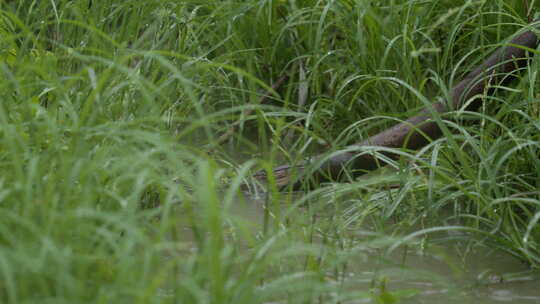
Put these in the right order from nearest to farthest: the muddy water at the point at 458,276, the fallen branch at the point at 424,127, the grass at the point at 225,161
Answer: the grass at the point at 225,161, the muddy water at the point at 458,276, the fallen branch at the point at 424,127

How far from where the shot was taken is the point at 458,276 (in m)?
2.37

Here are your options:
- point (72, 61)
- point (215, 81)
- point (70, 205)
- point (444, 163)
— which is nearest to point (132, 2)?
point (72, 61)

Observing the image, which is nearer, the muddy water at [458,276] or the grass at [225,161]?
the grass at [225,161]

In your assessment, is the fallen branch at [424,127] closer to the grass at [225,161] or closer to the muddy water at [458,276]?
the grass at [225,161]

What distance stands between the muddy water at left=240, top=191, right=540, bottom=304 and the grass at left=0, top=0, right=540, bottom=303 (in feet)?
0.15

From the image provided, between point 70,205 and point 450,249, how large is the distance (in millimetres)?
1219

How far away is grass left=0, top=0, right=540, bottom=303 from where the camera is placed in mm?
1578

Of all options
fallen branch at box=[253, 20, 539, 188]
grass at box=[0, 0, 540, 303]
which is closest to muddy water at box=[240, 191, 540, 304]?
grass at box=[0, 0, 540, 303]

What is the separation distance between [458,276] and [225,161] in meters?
0.63

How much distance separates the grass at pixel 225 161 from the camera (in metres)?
1.58

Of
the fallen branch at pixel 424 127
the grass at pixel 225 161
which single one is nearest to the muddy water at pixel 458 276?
the grass at pixel 225 161

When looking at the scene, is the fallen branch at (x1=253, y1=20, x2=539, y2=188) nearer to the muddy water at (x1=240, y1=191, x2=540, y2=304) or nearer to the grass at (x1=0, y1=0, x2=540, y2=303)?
the grass at (x1=0, y1=0, x2=540, y2=303)

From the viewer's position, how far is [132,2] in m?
2.98

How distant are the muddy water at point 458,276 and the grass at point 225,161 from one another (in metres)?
0.05
